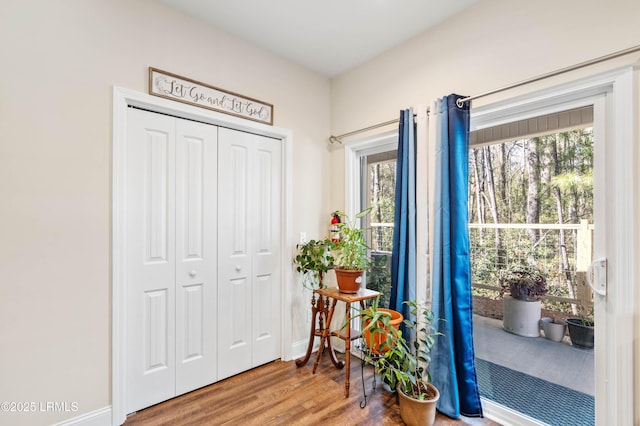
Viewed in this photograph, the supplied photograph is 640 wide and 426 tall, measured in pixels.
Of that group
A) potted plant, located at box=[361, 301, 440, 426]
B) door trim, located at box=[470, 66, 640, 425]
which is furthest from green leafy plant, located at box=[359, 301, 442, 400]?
door trim, located at box=[470, 66, 640, 425]

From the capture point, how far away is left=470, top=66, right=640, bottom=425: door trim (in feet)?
4.61

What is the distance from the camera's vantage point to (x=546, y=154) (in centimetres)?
176

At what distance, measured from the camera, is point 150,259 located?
200cm

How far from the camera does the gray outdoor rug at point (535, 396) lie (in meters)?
1.66

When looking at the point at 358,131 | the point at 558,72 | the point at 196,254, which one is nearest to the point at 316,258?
the point at 196,254

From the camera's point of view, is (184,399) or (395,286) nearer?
(184,399)

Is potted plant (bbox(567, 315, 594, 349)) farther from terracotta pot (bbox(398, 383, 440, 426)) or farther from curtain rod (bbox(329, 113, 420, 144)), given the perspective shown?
curtain rod (bbox(329, 113, 420, 144))

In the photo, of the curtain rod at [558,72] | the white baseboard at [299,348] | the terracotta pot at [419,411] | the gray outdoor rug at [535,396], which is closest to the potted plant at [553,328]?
the gray outdoor rug at [535,396]

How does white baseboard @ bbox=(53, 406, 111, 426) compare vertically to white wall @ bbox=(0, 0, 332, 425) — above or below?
below

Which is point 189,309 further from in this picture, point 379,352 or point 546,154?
point 546,154

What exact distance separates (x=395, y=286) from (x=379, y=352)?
532mm

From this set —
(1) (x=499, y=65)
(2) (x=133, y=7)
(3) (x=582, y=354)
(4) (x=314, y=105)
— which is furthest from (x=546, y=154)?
(2) (x=133, y=7)

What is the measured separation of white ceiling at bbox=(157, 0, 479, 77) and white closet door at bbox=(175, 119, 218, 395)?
78 cm

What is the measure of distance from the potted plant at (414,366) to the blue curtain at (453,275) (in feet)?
0.30
